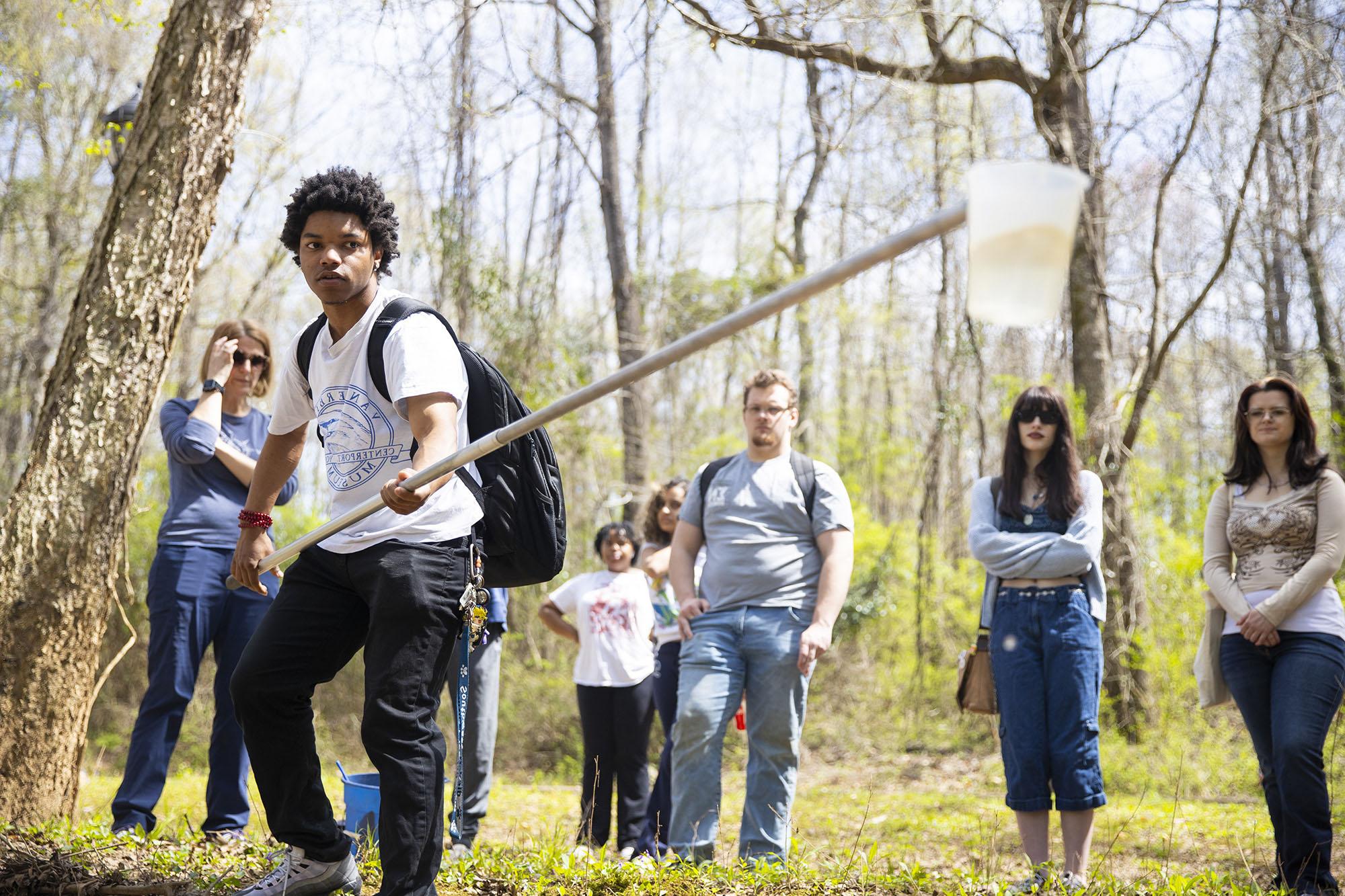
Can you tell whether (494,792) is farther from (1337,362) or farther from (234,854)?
(1337,362)

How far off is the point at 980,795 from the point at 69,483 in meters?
6.91

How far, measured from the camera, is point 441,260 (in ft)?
41.5

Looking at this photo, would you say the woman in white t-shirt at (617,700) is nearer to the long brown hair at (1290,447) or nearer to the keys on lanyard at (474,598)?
the keys on lanyard at (474,598)

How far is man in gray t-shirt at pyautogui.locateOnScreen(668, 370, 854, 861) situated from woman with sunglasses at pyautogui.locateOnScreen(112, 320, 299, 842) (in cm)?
180

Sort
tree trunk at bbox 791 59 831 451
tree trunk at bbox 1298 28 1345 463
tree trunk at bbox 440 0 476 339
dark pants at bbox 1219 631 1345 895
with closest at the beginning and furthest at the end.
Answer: dark pants at bbox 1219 631 1345 895 < tree trunk at bbox 1298 28 1345 463 < tree trunk at bbox 440 0 476 339 < tree trunk at bbox 791 59 831 451

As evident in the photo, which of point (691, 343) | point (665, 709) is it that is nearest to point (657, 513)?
point (665, 709)

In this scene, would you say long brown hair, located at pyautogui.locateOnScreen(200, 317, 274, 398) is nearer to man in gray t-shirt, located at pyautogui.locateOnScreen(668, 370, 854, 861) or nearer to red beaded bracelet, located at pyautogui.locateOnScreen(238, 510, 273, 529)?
red beaded bracelet, located at pyautogui.locateOnScreen(238, 510, 273, 529)

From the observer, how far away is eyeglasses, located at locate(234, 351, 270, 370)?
202 inches

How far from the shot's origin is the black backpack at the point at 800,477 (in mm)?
4730

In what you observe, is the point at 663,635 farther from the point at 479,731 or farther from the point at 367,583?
the point at 367,583

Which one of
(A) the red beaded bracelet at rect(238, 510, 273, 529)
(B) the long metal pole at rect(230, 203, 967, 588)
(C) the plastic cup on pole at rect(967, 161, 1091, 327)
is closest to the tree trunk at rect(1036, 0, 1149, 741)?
(A) the red beaded bracelet at rect(238, 510, 273, 529)

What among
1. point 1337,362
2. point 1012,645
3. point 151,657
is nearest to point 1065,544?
point 1012,645

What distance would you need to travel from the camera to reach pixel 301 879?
10.7 ft

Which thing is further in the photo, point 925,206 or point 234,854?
point 925,206
